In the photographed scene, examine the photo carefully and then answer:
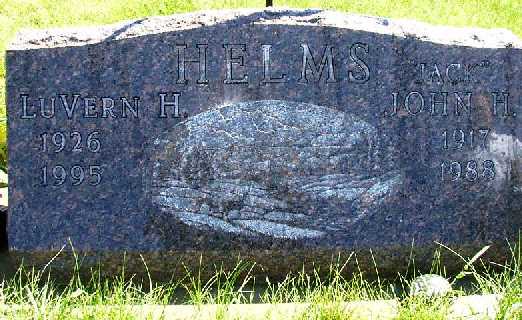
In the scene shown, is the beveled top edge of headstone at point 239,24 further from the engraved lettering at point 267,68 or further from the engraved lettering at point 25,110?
the engraved lettering at point 25,110

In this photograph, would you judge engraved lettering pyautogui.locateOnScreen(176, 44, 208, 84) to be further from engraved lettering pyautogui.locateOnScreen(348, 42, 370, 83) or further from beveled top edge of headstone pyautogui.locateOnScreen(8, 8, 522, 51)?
engraved lettering pyautogui.locateOnScreen(348, 42, 370, 83)

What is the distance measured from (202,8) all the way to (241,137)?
156 inches

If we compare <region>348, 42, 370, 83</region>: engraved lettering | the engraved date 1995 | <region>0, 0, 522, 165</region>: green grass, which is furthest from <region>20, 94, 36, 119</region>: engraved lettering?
<region>0, 0, 522, 165</region>: green grass

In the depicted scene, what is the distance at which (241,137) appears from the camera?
10.5 ft

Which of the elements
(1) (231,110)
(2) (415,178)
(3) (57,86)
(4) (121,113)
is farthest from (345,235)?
(3) (57,86)

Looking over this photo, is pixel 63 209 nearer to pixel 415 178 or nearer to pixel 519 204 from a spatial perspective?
pixel 415 178

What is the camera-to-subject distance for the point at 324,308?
7.94 ft

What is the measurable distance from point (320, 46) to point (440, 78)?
0.65 meters

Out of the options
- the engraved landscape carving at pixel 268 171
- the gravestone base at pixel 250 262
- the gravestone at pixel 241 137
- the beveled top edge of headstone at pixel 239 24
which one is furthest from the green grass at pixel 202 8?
the gravestone base at pixel 250 262

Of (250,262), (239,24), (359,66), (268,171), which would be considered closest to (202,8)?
(239,24)

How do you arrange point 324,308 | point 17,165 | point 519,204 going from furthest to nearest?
point 519,204
point 17,165
point 324,308

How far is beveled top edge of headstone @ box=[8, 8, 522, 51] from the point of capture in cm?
315

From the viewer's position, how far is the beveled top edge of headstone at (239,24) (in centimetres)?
315

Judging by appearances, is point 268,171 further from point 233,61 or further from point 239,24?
point 239,24
